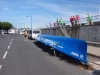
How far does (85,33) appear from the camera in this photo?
63.1 feet

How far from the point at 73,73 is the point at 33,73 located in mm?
1643

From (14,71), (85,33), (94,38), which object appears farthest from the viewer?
(85,33)

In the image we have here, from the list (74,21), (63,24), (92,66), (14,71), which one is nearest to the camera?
(14,71)

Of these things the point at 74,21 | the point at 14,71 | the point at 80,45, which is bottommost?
the point at 14,71

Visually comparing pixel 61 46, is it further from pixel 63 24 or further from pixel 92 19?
pixel 63 24

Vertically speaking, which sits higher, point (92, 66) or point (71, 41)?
point (71, 41)

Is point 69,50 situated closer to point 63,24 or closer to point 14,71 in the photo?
point 14,71

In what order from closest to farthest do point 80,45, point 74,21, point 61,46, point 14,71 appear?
point 14,71
point 80,45
point 61,46
point 74,21

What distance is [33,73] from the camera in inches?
294

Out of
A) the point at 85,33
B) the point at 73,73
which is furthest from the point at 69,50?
the point at 85,33

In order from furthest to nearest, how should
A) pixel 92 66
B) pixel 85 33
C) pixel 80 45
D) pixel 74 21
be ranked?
pixel 74 21 → pixel 85 33 → pixel 80 45 → pixel 92 66

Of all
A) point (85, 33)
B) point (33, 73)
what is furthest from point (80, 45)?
point (85, 33)

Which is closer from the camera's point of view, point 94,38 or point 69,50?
point 69,50

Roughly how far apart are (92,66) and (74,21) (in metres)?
15.6
